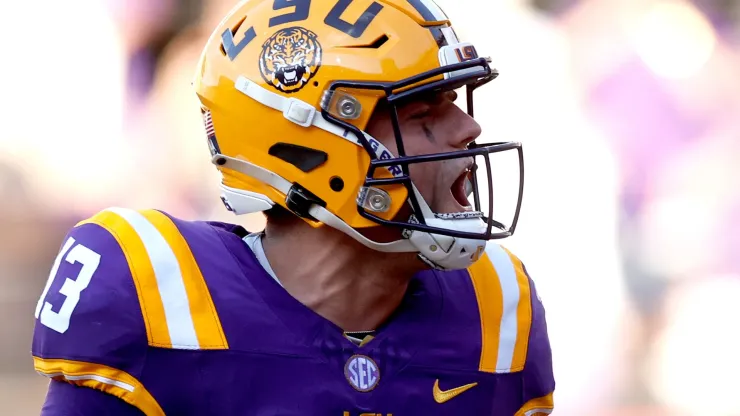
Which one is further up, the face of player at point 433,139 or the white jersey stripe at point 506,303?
the face of player at point 433,139

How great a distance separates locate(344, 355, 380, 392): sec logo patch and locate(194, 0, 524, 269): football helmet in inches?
6.3

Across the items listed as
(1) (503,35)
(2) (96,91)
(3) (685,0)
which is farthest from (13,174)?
(3) (685,0)

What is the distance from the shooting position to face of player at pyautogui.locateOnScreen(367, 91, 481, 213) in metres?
1.52

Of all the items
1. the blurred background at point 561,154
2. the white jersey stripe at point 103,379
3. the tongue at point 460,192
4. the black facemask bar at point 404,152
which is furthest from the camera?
the blurred background at point 561,154

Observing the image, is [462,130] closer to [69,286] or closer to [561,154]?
[69,286]

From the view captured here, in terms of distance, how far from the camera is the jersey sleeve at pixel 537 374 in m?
1.66

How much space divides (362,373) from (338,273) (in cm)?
15

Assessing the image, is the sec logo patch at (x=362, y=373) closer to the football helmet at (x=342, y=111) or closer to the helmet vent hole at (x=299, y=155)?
the football helmet at (x=342, y=111)

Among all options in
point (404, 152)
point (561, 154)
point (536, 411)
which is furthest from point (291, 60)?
point (561, 154)

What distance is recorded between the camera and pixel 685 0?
4758 mm

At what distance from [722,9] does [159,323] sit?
3983mm

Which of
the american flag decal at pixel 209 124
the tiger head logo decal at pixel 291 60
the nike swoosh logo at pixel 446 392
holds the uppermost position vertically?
the tiger head logo decal at pixel 291 60

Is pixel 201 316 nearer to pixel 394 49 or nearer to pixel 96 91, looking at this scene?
pixel 394 49

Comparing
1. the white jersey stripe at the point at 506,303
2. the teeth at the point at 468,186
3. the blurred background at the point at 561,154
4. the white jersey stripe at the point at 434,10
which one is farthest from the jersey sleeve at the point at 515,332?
the blurred background at the point at 561,154
